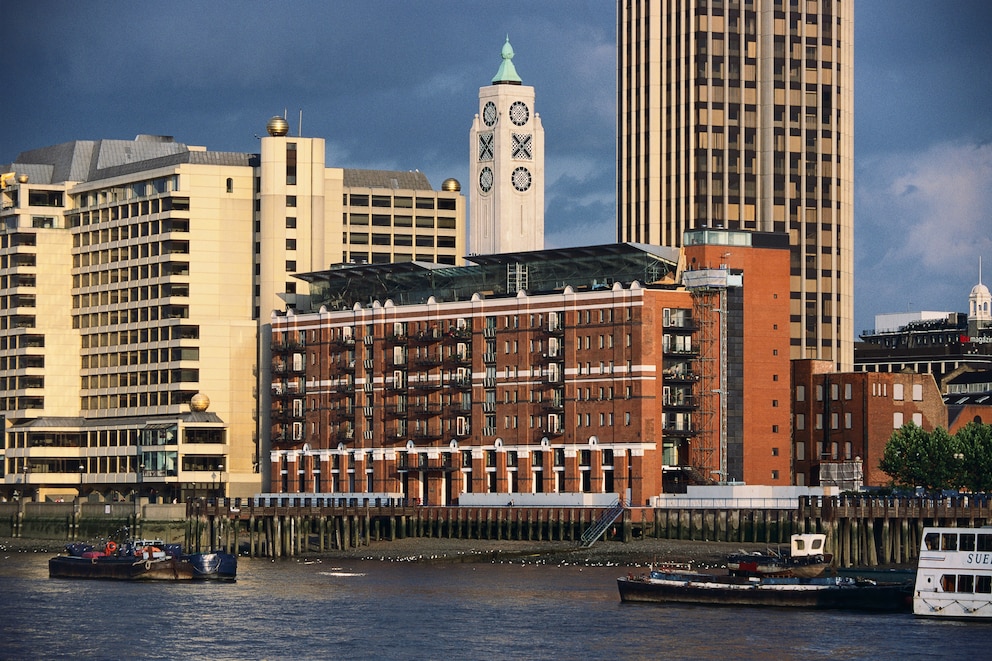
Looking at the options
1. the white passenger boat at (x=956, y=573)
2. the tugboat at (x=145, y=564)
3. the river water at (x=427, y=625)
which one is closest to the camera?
the river water at (x=427, y=625)


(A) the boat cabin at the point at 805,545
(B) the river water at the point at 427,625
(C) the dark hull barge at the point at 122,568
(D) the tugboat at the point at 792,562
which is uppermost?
(A) the boat cabin at the point at 805,545

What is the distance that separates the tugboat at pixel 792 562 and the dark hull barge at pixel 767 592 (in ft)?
9.00

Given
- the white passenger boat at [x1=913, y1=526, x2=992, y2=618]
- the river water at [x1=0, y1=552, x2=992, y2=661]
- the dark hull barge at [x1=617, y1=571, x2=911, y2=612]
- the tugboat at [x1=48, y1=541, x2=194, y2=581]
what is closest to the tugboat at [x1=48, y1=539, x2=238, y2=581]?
the tugboat at [x1=48, y1=541, x2=194, y2=581]

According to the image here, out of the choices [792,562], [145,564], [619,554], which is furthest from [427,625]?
[619,554]

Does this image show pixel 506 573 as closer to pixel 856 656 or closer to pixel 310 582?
pixel 310 582

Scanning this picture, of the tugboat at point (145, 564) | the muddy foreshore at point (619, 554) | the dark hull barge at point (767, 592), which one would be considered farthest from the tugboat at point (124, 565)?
the dark hull barge at point (767, 592)

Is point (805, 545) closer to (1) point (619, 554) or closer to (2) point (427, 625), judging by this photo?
(2) point (427, 625)

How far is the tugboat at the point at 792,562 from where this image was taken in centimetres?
14975

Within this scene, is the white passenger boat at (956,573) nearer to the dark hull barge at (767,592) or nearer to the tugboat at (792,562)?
the dark hull barge at (767,592)

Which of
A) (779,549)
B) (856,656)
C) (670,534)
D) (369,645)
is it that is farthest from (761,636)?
(670,534)

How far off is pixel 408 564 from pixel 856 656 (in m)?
77.9

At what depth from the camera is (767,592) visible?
14412cm

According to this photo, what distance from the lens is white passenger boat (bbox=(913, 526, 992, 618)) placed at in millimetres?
131625

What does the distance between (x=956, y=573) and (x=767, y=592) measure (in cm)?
1472
